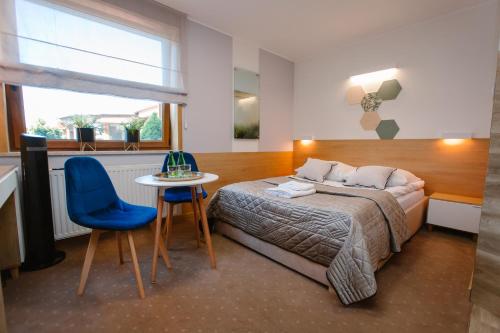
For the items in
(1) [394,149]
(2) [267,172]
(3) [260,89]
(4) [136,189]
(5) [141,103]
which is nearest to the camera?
(4) [136,189]

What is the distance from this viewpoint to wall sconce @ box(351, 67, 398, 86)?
313 cm

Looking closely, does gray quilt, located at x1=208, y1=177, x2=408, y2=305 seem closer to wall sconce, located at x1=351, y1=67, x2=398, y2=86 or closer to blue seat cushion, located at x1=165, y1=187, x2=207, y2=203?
blue seat cushion, located at x1=165, y1=187, x2=207, y2=203

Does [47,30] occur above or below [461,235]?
above

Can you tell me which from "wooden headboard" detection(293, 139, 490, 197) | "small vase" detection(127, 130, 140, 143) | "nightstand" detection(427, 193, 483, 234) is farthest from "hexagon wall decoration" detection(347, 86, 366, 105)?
"small vase" detection(127, 130, 140, 143)

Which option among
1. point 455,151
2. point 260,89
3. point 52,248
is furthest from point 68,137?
point 455,151

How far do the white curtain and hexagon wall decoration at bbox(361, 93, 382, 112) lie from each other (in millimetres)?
2558

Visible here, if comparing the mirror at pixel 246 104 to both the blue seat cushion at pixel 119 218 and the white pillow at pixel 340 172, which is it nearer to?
the white pillow at pixel 340 172

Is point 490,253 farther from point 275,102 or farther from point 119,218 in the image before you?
point 275,102

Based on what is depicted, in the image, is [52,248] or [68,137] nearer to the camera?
[52,248]

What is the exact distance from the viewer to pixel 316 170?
3215 mm

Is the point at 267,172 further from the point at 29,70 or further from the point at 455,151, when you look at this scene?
the point at 29,70

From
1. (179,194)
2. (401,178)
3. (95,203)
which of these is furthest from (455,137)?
(95,203)

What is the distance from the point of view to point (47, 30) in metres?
1.98

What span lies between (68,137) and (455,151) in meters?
4.31
